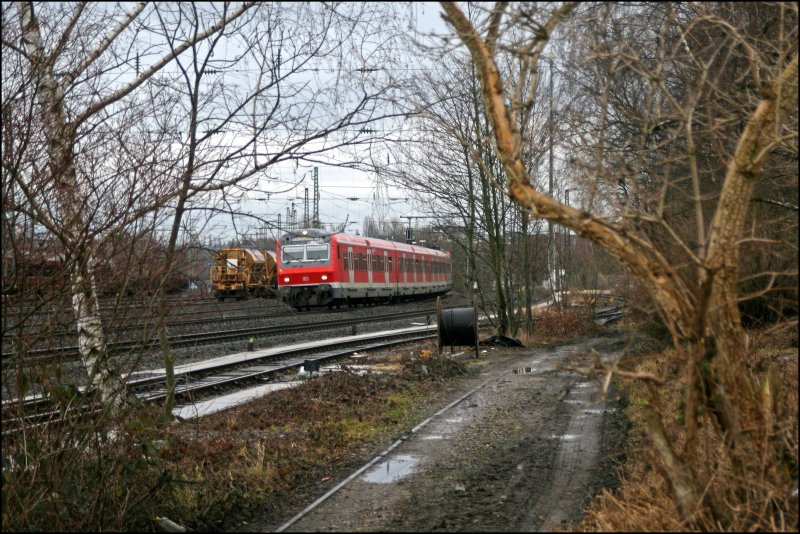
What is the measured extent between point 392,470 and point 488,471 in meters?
1.02

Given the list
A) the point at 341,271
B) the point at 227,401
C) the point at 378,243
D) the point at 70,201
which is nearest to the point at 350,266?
the point at 341,271

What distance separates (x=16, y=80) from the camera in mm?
6438

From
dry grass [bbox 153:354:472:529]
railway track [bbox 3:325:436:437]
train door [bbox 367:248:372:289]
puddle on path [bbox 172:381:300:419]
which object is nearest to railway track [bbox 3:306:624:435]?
railway track [bbox 3:325:436:437]

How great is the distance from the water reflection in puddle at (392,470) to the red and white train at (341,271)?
22.2 metres

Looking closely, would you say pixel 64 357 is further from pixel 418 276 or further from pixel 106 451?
pixel 418 276

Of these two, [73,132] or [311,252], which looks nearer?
[73,132]

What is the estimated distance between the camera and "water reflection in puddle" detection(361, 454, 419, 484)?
28.2 feet

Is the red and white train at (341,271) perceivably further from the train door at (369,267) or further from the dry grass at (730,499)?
the dry grass at (730,499)

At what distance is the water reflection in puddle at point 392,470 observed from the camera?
28.2 feet

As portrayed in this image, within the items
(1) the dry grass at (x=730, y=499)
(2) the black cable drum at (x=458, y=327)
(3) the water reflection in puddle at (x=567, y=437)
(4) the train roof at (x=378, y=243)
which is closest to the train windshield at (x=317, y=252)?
(4) the train roof at (x=378, y=243)

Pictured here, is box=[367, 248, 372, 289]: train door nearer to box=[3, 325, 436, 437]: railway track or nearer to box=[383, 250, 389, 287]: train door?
box=[383, 250, 389, 287]: train door

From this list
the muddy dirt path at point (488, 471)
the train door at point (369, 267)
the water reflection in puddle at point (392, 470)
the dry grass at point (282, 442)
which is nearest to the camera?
the muddy dirt path at point (488, 471)

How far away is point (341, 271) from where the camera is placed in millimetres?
36594

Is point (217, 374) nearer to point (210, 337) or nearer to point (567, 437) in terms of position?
point (210, 337)
